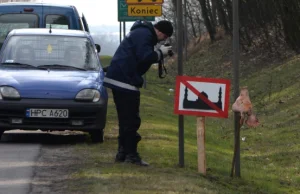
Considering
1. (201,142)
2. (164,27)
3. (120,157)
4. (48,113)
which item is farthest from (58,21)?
(201,142)

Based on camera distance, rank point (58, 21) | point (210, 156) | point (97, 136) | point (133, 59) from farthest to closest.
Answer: point (58, 21) < point (97, 136) < point (210, 156) < point (133, 59)

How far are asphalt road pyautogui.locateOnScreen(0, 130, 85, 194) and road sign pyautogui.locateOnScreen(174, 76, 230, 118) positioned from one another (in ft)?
5.61

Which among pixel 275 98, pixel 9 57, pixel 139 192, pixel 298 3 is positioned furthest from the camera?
pixel 298 3

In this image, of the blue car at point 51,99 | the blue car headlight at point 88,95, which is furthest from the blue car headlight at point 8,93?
the blue car headlight at point 88,95

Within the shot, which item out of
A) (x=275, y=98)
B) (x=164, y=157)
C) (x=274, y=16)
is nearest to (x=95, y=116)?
(x=164, y=157)

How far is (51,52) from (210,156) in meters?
2.91

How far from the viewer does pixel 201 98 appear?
11039mm

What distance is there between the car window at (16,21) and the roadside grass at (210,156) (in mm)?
2341

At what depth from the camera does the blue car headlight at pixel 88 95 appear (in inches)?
540

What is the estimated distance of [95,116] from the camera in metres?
13.8

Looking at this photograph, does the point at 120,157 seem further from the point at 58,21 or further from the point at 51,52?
the point at 58,21

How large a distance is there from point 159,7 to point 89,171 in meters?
10.3

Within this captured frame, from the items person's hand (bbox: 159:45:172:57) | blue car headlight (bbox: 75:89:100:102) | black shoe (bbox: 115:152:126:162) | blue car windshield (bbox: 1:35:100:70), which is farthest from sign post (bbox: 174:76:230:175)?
blue car windshield (bbox: 1:35:100:70)

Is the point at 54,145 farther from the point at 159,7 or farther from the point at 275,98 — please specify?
the point at 275,98
